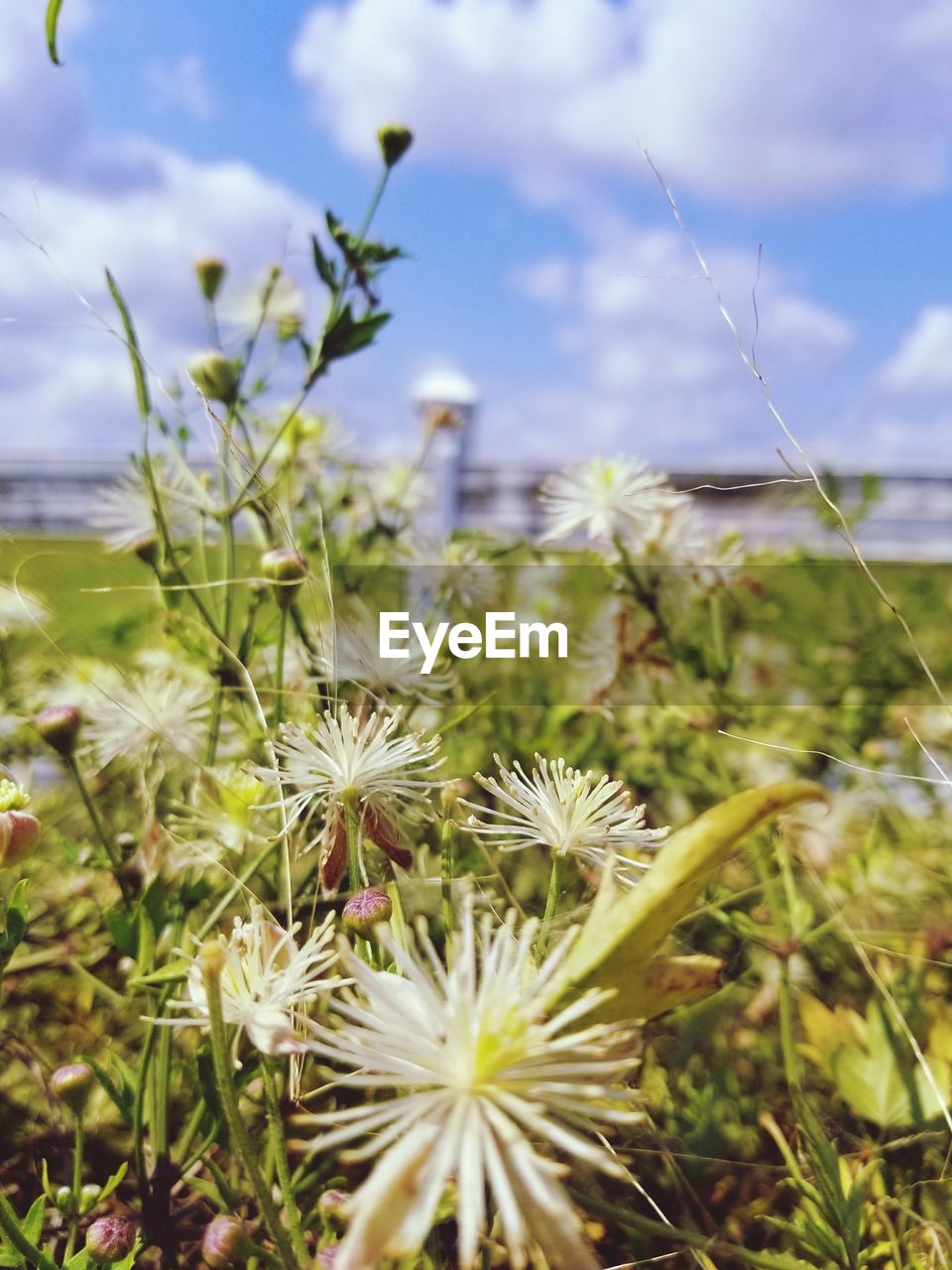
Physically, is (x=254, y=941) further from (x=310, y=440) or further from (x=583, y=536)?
(x=310, y=440)

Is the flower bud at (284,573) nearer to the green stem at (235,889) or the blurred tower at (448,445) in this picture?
the green stem at (235,889)

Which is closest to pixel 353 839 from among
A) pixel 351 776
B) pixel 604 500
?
pixel 351 776

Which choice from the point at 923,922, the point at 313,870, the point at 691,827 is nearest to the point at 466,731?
the point at 923,922

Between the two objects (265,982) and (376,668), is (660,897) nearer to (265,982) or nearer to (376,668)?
(265,982)

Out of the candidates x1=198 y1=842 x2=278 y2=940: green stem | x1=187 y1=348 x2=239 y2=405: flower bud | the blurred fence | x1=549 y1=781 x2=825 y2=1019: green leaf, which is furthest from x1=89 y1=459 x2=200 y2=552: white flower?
the blurred fence

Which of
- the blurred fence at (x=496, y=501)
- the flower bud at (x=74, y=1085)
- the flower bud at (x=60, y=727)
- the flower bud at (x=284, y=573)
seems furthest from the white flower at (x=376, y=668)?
the blurred fence at (x=496, y=501)

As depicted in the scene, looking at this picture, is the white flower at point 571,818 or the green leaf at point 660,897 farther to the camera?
the white flower at point 571,818

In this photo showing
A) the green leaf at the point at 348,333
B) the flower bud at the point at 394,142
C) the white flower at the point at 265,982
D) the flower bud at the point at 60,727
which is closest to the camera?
the white flower at the point at 265,982

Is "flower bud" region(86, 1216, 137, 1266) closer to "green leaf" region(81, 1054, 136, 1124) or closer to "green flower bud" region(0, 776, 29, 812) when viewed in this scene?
"green leaf" region(81, 1054, 136, 1124)
